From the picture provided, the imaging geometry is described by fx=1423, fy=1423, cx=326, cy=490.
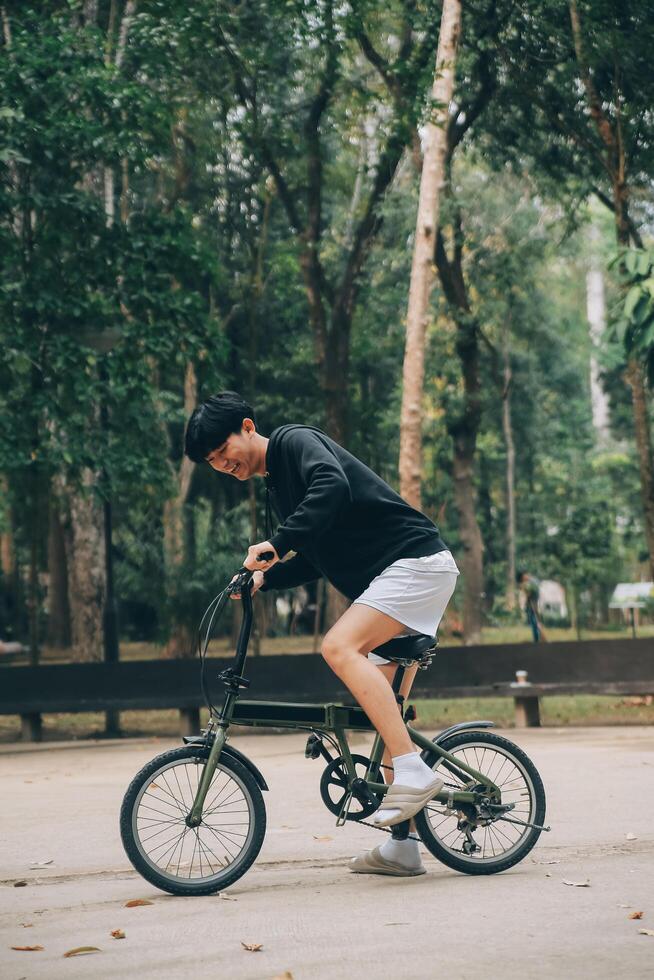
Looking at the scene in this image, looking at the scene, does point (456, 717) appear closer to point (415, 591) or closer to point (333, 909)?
point (415, 591)

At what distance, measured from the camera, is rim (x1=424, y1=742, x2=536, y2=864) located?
591cm

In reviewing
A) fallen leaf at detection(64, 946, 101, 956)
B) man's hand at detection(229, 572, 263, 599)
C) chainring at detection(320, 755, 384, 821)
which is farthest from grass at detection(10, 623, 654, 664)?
fallen leaf at detection(64, 946, 101, 956)

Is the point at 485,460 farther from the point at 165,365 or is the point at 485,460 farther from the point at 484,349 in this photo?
the point at 165,365

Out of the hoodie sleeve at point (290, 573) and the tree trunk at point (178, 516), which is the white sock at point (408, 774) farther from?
the tree trunk at point (178, 516)

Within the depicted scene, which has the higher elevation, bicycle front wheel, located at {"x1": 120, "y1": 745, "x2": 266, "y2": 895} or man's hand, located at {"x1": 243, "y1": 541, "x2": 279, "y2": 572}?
man's hand, located at {"x1": 243, "y1": 541, "x2": 279, "y2": 572}

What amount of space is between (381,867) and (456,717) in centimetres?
1070

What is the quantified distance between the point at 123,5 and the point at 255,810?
17247 millimetres

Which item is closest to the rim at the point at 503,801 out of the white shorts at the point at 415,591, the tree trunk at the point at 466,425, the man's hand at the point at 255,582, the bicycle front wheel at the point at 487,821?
the bicycle front wheel at the point at 487,821

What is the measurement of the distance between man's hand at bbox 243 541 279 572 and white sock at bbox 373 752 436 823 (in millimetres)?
901

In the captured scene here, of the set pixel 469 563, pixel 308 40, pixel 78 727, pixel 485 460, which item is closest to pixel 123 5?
pixel 308 40

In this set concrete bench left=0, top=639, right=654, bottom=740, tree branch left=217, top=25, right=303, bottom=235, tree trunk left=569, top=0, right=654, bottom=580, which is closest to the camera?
concrete bench left=0, top=639, right=654, bottom=740

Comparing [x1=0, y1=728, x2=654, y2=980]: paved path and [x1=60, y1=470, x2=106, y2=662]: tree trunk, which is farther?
[x1=60, y1=470, x2=106, y2=662]: tree trunk

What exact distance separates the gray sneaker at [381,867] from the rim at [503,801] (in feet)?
0.64

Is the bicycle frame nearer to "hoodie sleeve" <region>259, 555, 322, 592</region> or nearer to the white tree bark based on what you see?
"hoodie sleeve" <region>259, 555, 322, 592</region>
